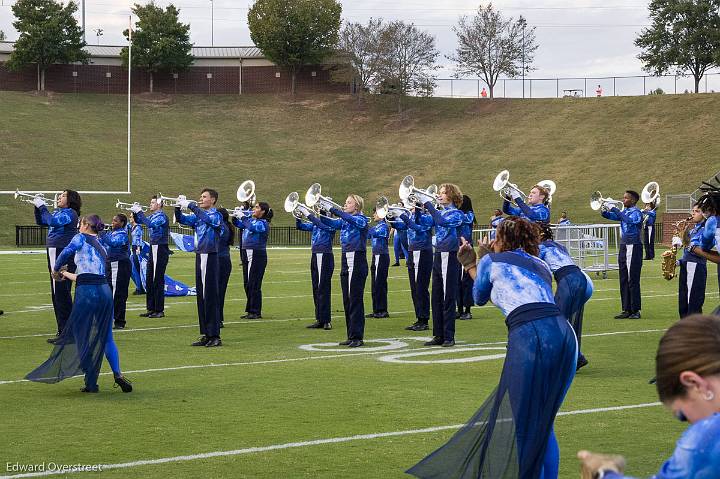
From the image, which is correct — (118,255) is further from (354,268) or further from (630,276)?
(630,276)

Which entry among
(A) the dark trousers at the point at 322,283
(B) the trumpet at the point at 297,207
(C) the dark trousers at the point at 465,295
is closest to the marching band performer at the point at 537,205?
(B) the trumpet at the point at 297,207

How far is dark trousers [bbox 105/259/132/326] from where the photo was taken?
1506 cm

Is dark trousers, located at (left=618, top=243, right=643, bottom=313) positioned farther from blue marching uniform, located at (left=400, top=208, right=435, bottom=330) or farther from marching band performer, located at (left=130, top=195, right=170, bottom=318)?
marching band performer, located at (left=130, top=195, right=170, bottom=318)

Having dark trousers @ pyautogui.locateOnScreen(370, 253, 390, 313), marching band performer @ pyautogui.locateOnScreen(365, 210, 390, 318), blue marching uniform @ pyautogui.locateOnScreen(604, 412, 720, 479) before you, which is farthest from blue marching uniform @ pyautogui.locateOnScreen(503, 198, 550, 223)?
blue marching uniform @ pyautogui.locateOnScreen(604, 412, 720, 479)

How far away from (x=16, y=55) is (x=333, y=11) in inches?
744

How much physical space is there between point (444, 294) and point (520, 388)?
7351 mm

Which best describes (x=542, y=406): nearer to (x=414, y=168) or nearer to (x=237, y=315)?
(x=237, y=315)

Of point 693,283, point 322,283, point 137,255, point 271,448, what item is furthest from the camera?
point 137,255

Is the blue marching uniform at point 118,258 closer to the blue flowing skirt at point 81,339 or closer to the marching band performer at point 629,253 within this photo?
the blue flowing skirt at point 81,339

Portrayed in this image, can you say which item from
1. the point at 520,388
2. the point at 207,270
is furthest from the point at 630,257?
the point at 520,388

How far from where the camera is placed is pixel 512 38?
2461 inches

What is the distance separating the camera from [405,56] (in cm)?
6066

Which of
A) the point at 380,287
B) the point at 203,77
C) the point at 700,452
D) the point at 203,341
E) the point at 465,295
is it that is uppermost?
the point at 203,77

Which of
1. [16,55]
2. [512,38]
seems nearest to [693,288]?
[512,38]
